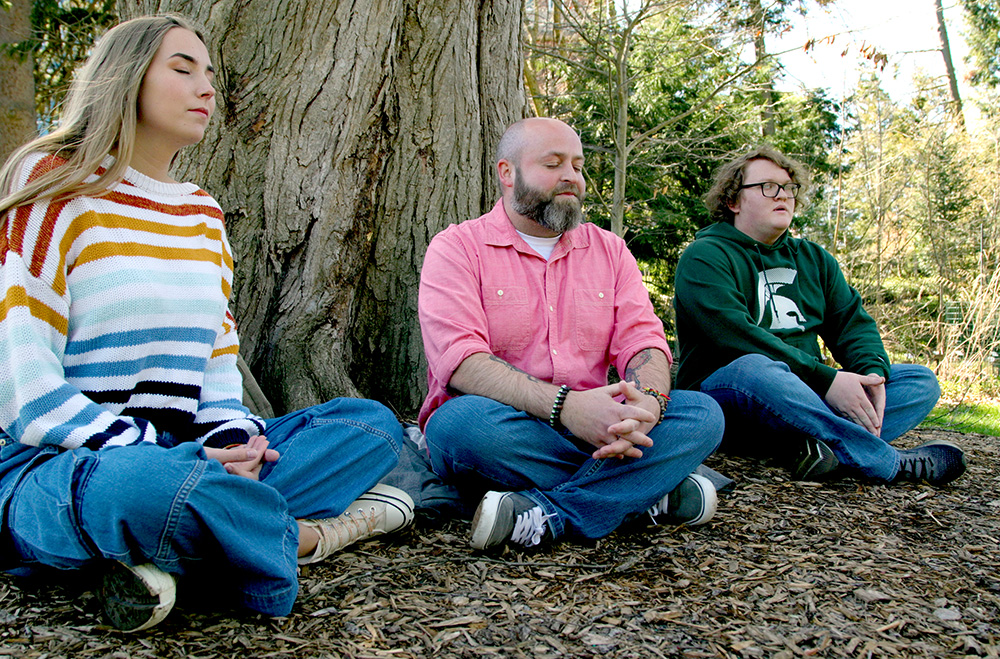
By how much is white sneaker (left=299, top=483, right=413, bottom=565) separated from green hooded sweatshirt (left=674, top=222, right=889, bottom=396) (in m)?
1.76

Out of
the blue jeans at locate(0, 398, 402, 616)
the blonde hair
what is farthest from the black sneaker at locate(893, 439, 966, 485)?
the blonde hair

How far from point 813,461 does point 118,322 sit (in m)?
2.72

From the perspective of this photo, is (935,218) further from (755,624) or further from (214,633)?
(214,633)

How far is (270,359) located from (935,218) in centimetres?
1021

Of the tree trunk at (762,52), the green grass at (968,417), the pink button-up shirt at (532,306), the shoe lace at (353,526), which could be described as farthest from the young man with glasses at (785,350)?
the tree trunk at (762,52)

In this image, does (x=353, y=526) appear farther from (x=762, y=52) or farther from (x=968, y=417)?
(x=762, y=52)

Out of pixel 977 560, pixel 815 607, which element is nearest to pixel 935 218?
pixel 977 560

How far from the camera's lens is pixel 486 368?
2678mm

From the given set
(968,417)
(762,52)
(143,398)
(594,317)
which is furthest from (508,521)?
(762,52)

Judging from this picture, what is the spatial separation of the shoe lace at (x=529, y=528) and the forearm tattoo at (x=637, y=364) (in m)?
0.65

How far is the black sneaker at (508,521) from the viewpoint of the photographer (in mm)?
2328

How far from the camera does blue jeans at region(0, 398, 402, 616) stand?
5.66 ft

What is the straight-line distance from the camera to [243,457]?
2055 millimetres

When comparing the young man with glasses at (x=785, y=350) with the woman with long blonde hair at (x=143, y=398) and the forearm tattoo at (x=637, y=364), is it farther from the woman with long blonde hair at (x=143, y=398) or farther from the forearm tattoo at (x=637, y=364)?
the woman with long blonde hair at (x=143, y=398)
